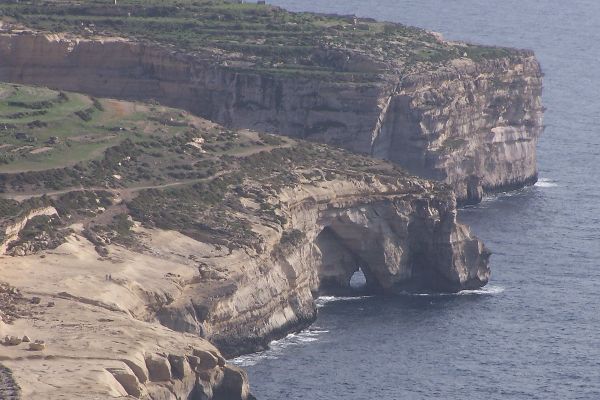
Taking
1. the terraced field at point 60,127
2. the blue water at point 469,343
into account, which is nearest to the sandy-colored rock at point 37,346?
the blue water at point 469,343

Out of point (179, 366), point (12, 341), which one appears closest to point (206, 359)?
point (179, 366)

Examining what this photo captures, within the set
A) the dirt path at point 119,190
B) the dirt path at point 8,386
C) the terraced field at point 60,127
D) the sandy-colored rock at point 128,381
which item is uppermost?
the terraced field at point 60,127

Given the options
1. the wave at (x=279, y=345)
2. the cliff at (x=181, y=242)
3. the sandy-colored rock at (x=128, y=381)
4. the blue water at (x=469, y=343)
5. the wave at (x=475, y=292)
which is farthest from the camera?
the wave at (x=475, y=292)

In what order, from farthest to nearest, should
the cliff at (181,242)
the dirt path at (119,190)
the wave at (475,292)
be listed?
1. the wave at (475,292)
2. the dirt path at (119,190)
3. the cliff at (181,242)

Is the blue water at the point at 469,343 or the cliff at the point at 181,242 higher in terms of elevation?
the cliff at the point at 181,242

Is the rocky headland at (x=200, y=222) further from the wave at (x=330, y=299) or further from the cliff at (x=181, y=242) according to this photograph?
the wave at (x=330, y=299)

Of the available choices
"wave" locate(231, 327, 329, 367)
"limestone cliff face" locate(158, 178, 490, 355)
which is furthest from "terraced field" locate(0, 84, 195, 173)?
"wave" locate(231, 327, 329, 367)
